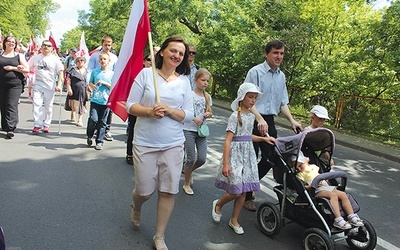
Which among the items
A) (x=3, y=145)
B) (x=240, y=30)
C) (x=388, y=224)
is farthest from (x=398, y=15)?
(x=3, y=145)

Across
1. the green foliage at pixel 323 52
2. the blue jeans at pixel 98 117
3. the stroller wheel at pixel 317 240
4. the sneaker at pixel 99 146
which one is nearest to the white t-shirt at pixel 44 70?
the blue jeans at pixel 98 117

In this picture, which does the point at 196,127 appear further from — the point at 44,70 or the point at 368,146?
the point at 368,146

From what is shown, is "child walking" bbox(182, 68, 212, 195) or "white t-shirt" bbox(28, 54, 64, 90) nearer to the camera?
"child walking" bbox(182, 68, 212, 195)

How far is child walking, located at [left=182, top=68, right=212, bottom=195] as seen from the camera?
4734 millimetres

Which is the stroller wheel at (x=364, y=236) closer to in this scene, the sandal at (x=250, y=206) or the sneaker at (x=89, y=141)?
the sandal at (x=250, y=206)

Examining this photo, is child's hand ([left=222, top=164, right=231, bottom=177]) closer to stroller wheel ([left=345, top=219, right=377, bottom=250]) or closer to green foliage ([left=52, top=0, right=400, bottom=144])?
stroller wheel ([left=345, top=219, right=377, bottom=250])

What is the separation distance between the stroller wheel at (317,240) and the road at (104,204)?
0.24 metres

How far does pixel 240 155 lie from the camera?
381 cm

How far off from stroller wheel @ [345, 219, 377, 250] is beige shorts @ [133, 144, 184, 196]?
5.51 feet

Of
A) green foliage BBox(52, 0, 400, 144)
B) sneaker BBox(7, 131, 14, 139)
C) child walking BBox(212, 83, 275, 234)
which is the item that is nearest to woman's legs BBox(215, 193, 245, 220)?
child walking BBox(212, 83, 275, 234)

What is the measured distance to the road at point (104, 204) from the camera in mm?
3547

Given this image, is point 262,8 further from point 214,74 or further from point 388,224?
point 388,224

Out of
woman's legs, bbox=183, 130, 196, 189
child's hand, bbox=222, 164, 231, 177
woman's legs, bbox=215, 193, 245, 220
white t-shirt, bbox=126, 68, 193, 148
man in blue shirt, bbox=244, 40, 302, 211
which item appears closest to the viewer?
white t-shirt, bbox=126, 68, 193, 148

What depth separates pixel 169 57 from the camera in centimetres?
314
